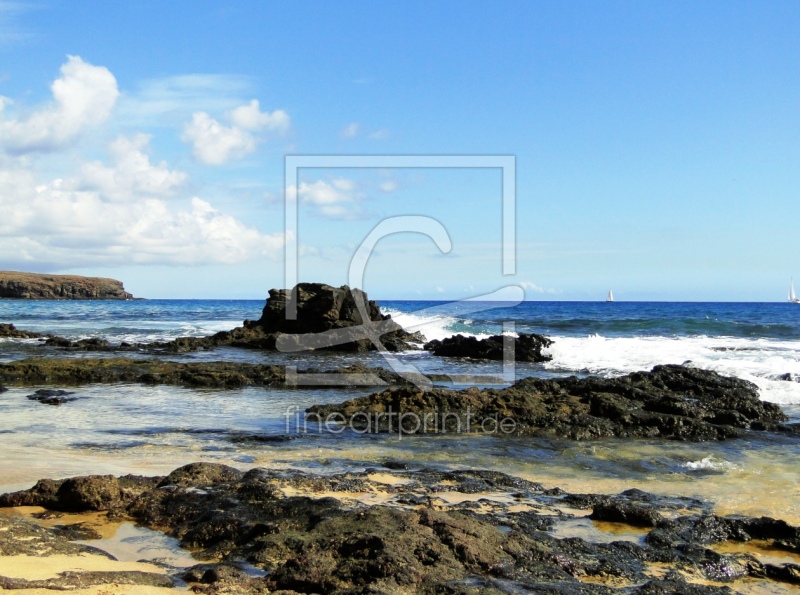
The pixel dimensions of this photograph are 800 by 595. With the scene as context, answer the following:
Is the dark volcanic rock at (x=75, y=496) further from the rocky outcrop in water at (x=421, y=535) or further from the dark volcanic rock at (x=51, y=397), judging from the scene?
the dark volcanic rock at (x=51, y=397)

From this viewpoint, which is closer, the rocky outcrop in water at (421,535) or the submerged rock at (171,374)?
the rocky outcrop in water at (421,535)

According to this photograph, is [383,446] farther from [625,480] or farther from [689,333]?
[689,333]

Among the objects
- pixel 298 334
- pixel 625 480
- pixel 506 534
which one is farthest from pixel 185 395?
pixel 298 334

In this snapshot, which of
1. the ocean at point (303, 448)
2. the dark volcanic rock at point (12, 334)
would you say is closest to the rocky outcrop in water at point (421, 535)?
the ocean at point (303, 448)

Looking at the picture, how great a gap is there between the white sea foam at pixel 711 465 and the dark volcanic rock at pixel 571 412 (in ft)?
5.28

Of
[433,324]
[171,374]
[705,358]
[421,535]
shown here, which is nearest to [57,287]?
[433,324]

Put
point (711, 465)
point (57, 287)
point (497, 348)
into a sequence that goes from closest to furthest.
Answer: point (711, 465) → point (497, 348) → point (57, 287)

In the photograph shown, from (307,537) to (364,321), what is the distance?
23.7 metres

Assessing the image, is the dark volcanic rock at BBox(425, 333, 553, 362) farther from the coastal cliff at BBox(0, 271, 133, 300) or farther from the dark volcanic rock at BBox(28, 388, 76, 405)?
the coastal cliff at BBox(0, 271, 133, 300)

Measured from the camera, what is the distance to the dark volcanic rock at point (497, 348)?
2342 cm

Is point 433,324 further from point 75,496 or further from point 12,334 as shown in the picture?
point 75,496

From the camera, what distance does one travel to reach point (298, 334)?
2820 cm

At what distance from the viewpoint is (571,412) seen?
449 inches

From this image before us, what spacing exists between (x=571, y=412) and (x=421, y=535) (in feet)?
23.3
